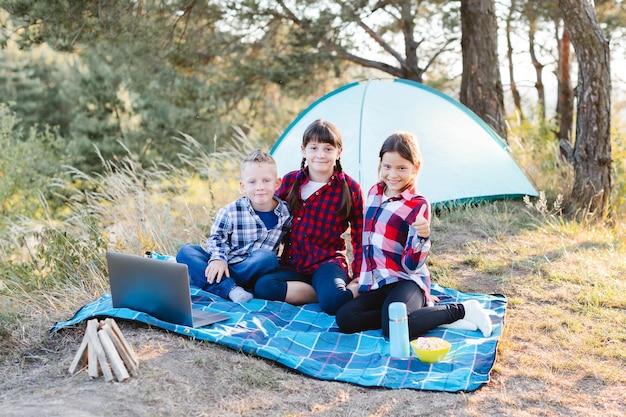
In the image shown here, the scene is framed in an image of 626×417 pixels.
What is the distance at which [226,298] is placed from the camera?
11.6 ft

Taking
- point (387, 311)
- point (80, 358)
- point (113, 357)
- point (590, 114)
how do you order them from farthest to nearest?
point (590, 114), point (387, 311), point (80, 358), point (113, 357)

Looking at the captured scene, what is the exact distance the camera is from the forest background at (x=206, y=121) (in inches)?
163

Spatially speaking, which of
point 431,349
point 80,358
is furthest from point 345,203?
point 80,358

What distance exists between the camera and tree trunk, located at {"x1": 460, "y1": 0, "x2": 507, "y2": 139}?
7.08m

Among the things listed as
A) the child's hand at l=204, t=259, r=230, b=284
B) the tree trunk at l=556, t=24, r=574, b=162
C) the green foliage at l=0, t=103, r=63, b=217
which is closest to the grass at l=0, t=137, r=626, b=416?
the child's hand at l=204, t=259, r=230, b=284

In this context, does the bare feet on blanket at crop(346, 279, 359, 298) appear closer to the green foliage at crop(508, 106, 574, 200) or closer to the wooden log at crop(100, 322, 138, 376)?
the wooden log at crop(100, 322, 138, 376)

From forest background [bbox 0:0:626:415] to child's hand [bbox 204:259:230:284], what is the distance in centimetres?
76

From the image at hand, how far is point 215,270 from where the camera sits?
350 cm

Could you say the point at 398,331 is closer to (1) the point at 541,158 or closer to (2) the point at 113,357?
(2) the point at 113,357

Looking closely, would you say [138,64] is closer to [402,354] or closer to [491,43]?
[491,43]

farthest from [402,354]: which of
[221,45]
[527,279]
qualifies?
[221,45]

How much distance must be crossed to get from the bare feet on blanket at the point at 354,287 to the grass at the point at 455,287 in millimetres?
733

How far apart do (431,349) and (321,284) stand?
0.85 metres

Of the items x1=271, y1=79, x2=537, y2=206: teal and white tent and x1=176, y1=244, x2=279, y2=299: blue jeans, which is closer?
x1=176, y1=244, x2=279, y2=299: blue jeans
